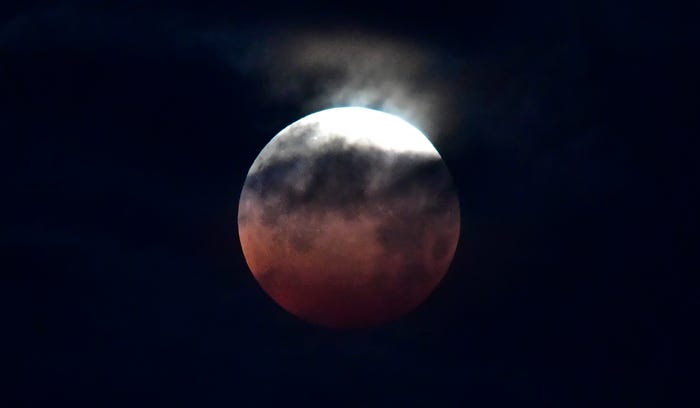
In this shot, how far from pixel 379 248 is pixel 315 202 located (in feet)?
2.83

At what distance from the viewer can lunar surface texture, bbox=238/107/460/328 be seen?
13.6m

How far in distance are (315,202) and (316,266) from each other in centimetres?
70

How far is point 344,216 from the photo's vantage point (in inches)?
536

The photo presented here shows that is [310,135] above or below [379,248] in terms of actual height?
above

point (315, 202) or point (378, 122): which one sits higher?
point (378, 122)

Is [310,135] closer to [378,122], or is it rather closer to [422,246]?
[378,122]

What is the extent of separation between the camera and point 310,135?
14.0 meters

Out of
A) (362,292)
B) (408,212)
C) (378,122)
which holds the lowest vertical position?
(362,292)

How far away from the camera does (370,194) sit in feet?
45.1

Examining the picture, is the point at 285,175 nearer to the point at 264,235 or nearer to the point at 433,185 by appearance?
the point at 264,235

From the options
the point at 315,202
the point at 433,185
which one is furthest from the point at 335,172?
the point at 433,185

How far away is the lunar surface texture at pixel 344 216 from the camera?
1360 centimetres

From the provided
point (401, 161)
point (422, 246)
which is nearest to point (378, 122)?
point (401, 161)

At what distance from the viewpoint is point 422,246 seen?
46.1 ft
